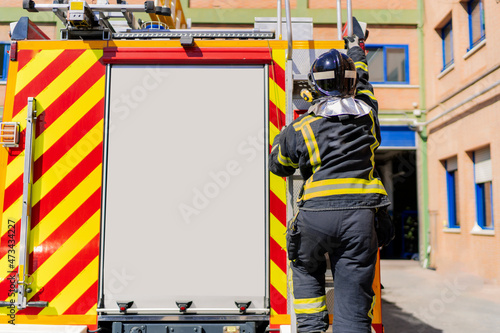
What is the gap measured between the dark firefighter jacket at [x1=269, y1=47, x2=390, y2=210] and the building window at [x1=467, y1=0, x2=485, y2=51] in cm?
1066

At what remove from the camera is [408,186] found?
705 inches

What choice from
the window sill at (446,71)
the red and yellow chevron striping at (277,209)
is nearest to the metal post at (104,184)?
the red and yellow chevron striping at (277,209)

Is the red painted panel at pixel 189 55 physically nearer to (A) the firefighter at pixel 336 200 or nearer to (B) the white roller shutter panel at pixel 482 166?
(A) the firefighter at pixel 336 200

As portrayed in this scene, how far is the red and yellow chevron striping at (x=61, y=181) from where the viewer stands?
9.23ft

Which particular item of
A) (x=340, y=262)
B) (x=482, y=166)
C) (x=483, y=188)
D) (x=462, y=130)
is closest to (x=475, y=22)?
(x=462, y=130)

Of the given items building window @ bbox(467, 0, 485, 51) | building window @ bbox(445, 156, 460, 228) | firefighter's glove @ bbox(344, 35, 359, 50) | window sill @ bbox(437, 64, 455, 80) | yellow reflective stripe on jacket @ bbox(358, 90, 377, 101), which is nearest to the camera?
yellow reflective stripe on jacket @ bbox(358, 90, 377, 101)

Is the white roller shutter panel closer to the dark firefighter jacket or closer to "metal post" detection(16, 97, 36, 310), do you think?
the dark firefighter jacket

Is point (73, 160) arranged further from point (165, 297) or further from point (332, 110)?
point (332, 110)

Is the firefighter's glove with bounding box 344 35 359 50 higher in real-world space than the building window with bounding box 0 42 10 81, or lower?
lower

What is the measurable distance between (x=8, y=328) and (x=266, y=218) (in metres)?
1.64

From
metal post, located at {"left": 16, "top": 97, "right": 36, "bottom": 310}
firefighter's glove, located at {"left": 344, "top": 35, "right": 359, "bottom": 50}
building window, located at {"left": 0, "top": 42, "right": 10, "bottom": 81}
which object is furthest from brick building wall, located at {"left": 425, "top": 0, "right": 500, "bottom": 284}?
building window, located at {"left": 0, "top": 42, "right": 10, "bottom": 81}

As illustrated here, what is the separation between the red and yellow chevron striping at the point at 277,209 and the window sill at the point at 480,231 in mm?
9499

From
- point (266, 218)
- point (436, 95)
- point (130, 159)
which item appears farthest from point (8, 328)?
point (436, 95)

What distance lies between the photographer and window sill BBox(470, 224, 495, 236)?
1077cm
